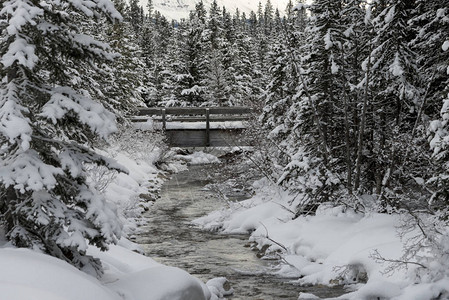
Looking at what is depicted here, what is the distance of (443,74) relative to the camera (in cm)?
1322

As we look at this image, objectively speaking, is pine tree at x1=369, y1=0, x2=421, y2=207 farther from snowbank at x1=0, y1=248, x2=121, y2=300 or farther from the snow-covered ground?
snowbank at x1=0, y1=248, x2=121, y2=300

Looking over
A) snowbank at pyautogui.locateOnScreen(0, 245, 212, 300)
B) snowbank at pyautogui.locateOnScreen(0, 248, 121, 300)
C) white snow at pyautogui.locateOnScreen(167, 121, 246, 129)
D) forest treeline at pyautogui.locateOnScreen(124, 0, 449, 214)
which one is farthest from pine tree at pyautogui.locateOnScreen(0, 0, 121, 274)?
white snow at pyautogui.locateOnScreen(167, 121, 246, 129)

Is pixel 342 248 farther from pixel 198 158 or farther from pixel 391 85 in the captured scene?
pixel 198 158

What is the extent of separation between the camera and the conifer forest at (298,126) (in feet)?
23.5

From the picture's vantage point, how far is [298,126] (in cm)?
1616

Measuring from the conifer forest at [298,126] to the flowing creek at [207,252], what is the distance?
92 cm

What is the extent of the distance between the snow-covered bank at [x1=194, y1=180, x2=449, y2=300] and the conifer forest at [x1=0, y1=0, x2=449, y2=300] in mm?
128

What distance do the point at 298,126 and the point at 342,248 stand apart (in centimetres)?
448

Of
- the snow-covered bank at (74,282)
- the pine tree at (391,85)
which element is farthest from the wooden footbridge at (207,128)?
the snow-covered bank at (74,282)

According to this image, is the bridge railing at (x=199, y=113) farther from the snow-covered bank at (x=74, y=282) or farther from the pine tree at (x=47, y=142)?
Result: the pine tree at (x=47, y=142)

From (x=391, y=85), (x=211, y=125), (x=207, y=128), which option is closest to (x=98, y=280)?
(x=391, y=85)

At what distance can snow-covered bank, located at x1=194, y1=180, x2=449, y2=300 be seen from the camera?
10133 millimetres

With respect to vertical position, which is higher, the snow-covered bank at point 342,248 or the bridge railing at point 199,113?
the bridge railing at point 199,113

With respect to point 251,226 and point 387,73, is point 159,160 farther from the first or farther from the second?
point 387,73
